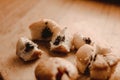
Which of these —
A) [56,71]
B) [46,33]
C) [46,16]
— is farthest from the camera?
[46,16]

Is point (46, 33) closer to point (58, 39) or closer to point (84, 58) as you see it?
point (58, 39)

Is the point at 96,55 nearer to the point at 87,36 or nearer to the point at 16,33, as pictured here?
the point at 87,36

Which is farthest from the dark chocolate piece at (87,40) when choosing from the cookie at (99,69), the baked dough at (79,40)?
the cookie at (99,69)

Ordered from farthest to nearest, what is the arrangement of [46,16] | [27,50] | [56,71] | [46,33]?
[46,16], [46,33], [27,50], [56,71]

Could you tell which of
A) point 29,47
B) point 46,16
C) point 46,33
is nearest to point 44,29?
point 46,33

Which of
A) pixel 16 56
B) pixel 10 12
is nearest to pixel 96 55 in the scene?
pixel 16 56

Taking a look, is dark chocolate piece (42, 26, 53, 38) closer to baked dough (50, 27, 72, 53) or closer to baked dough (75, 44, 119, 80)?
baked dough (50, 27, 72, 53)
